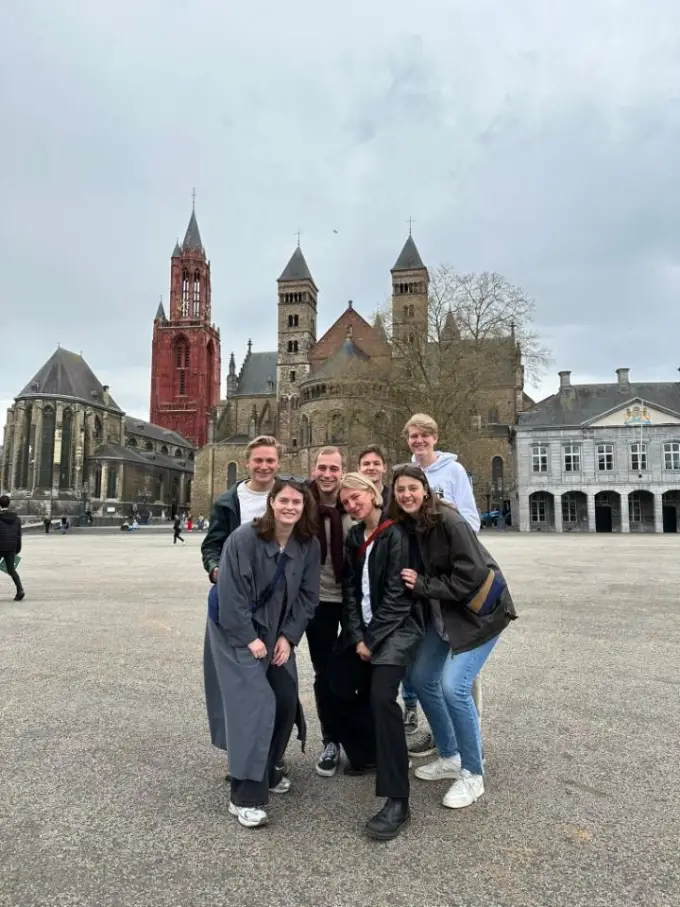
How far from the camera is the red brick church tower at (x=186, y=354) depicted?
95.2 meters

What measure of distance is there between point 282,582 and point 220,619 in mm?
379

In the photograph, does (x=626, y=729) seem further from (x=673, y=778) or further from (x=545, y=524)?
(x=545, y=524)

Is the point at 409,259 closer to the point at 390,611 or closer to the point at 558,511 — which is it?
the point at 558,511

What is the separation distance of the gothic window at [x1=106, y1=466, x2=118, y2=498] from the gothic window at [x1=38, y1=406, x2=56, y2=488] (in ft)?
19.4

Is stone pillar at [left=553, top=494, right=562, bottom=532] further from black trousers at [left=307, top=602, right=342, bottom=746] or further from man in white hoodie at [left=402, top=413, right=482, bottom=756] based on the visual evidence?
black trousers at [left=307, top=602, right=342, bottom=746]

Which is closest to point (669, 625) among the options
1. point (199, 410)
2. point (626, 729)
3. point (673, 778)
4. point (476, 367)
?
point (626, 729)

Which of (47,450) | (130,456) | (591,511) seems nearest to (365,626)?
(591,511)

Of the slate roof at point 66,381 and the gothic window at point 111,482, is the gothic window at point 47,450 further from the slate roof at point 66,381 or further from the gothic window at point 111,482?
the gothic window at point 111,482

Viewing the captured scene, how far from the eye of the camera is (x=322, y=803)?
11.4ft

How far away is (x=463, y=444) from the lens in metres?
30.6

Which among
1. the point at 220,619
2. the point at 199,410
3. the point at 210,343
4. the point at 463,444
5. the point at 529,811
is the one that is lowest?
the point at 529,811

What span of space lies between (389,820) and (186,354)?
96.8 meters

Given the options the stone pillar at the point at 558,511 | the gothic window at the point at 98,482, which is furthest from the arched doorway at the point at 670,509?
the gothic window at the point at 98,482

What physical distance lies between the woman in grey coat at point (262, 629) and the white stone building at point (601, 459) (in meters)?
42.7
